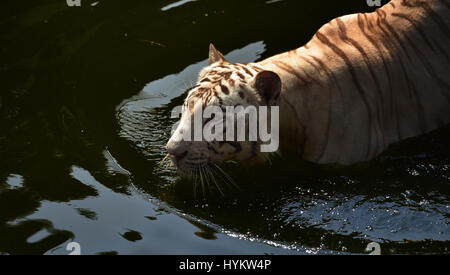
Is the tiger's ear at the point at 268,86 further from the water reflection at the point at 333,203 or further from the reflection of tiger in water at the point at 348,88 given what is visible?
the water reflection at the point at 333,203

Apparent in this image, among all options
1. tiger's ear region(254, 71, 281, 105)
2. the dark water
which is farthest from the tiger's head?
the dark water

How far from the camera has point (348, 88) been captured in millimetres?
3291

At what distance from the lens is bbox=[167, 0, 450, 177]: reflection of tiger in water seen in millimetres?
3148

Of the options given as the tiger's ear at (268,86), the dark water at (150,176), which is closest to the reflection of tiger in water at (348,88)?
the tiger's ear at (268,86)

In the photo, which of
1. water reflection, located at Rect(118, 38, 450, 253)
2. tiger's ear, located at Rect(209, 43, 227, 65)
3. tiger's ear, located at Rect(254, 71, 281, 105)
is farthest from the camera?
tiger's ear, located at Rect(209, 43, 227, 65)

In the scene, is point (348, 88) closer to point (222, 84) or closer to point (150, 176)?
point (222, 84)

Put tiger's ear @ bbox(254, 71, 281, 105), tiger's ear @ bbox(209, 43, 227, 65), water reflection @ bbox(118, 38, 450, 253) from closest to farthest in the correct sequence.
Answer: water reflection @ bbox(118, 38, 450, 253)
tiger's ear @ bbox(254, 71, 281, 105)
tiger's ear @ bbox(209, 43, 227, 65)

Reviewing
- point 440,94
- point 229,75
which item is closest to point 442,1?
point 440,94

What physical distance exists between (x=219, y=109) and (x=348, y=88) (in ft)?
2.01

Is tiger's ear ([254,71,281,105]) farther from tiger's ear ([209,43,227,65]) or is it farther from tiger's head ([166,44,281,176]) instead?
tiger's ear ([209,43,227,65])

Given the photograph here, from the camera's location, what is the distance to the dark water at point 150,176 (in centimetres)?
296

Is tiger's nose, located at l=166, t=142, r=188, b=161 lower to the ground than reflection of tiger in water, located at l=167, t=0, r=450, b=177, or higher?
lower

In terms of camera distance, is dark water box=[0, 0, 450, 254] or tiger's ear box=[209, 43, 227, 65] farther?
tiger's ear box=[209, 43, 227, 65]

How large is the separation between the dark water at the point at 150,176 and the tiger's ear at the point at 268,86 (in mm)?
371
